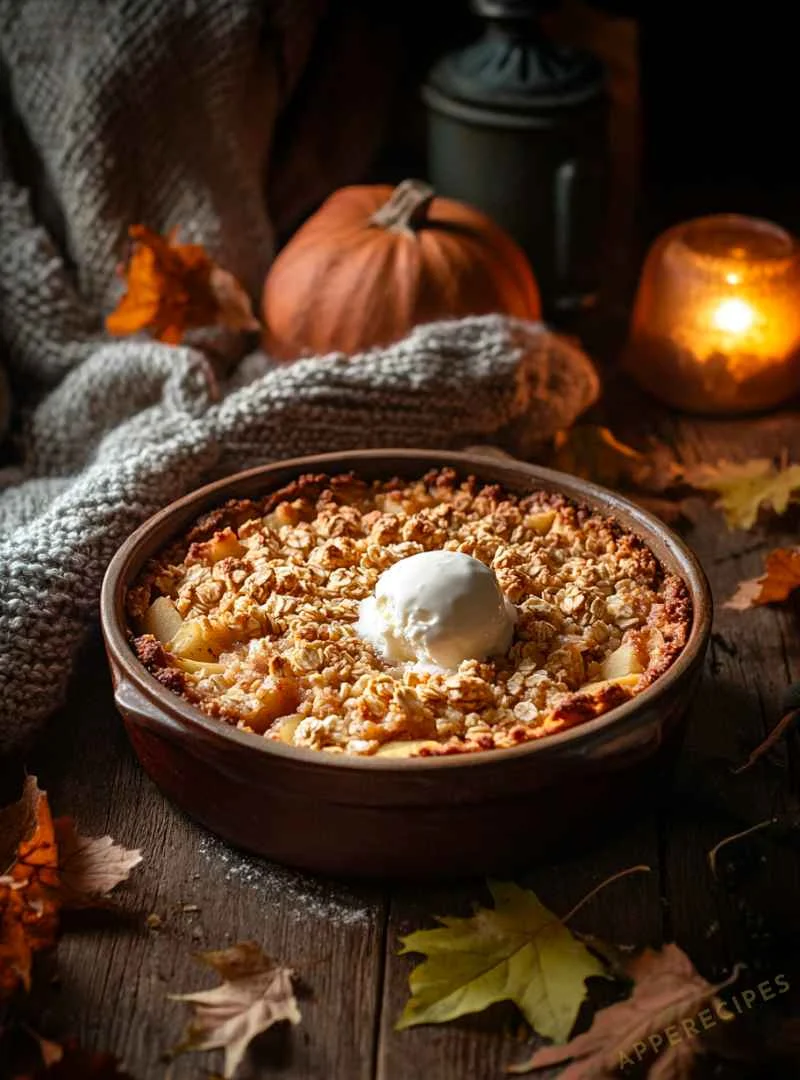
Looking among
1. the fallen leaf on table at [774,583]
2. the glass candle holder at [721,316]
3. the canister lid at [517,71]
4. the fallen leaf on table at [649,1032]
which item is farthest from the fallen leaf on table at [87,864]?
the canister lid at [517,71]

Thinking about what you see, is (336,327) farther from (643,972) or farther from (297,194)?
(643,972)

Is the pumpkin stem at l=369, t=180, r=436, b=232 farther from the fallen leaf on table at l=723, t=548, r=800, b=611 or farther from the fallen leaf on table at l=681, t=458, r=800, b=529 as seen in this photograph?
the fallen leaf on table at l=723, t=548, r=800, b=611

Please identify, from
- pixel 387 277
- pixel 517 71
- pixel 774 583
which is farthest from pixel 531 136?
pixel 774 583

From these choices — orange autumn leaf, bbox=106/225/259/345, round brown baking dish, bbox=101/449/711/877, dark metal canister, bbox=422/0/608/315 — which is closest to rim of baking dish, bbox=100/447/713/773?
round brown baking dish, bbox=101/449/711/877

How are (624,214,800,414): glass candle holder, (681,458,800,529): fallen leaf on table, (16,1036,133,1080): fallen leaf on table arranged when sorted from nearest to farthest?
(16,1036,133,1080): fallen leaf on table, (681,458,800,529): fallen leaf on table, (624,214,800,414): glass candle holder

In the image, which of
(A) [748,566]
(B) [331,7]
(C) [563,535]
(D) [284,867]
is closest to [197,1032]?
(D) [284,867]
